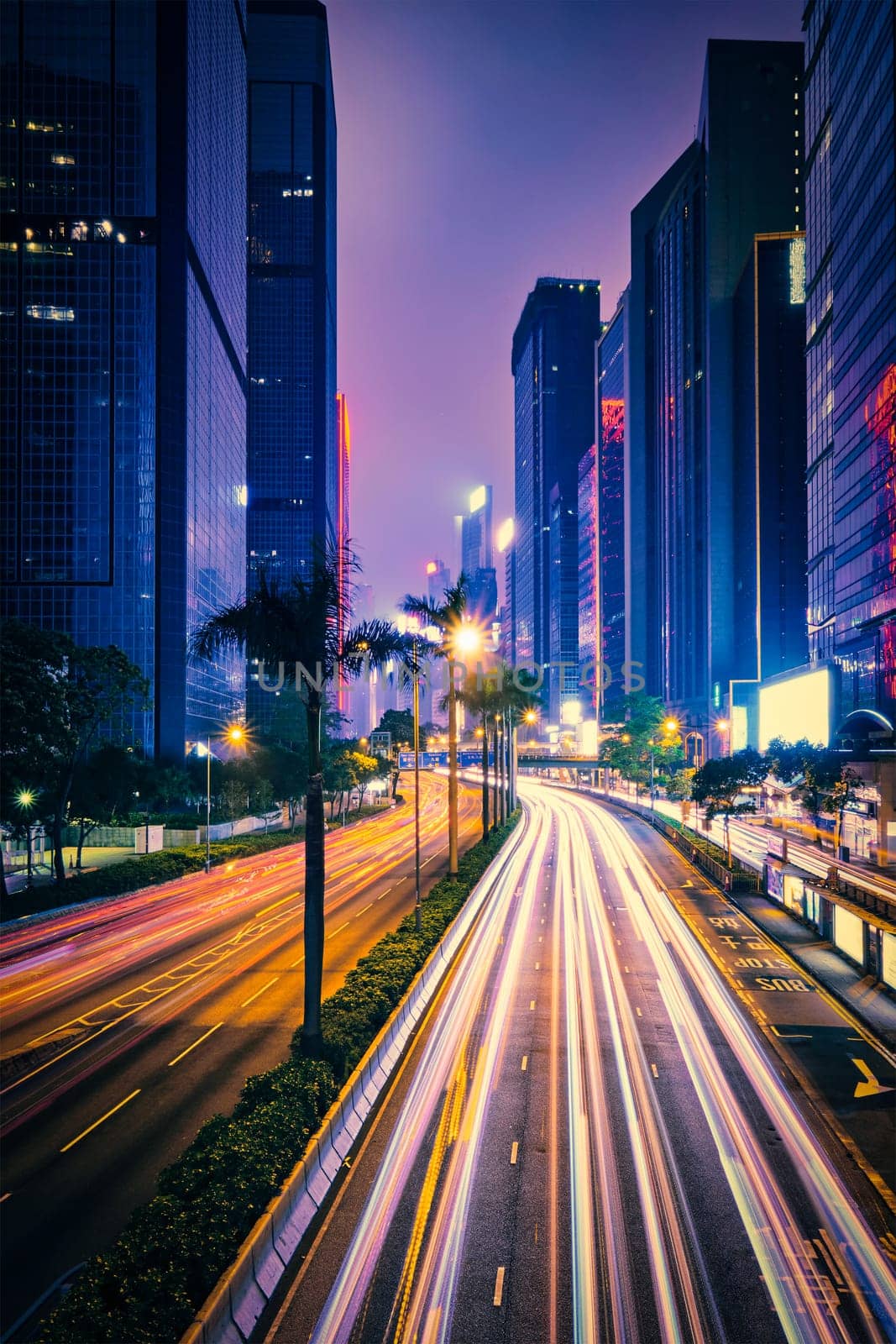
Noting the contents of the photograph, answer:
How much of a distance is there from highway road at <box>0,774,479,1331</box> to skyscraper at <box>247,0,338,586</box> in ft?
471

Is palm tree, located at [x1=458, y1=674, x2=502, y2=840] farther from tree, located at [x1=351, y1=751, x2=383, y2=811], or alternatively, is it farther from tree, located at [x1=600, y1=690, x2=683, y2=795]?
tree, located at [x1=600, y1=690, x2=683, y2=795]

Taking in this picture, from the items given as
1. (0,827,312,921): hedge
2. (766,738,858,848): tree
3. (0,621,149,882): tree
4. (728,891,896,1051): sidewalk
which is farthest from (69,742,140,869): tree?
(766,738,858,848): tree

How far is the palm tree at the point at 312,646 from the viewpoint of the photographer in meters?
17.3

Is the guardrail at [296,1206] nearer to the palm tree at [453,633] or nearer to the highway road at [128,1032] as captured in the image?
the highway road at [128,1032]

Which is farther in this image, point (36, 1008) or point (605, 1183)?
point (36, 1008)

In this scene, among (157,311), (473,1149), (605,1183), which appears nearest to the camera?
(605,1183)

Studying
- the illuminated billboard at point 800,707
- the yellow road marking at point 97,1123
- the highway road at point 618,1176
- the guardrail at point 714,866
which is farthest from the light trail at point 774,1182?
the illuminated billboard at point 800,707

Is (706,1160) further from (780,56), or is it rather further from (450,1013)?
(780,56)

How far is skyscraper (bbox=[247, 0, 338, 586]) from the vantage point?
584ft

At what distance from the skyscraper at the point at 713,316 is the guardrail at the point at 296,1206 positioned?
123 metres

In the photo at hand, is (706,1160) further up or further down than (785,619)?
further down

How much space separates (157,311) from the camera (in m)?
95.9

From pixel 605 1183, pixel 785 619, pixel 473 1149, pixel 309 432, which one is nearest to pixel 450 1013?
pixel 473 1149

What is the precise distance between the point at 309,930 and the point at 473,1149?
18.5 feet
